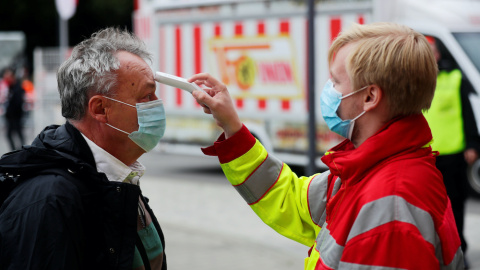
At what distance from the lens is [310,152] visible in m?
6.33

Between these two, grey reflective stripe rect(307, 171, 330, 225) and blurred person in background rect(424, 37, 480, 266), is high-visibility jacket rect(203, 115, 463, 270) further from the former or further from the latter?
blurred person in background rect(424, 37, 480, 266)

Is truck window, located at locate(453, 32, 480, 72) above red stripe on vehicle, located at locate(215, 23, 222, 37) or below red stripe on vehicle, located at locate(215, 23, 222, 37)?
below

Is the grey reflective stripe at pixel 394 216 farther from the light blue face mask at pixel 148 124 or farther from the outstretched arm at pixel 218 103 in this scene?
the light blue face mask at pixel 148 124

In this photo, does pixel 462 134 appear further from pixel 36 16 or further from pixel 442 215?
pixel 36 16

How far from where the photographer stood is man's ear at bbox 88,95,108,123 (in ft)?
7.50

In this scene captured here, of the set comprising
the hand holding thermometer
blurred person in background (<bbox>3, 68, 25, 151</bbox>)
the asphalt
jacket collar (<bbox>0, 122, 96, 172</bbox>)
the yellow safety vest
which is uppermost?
the hand holding thermometer

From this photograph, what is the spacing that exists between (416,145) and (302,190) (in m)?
0.63

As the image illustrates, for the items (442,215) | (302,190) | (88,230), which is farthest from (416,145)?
(88,230)

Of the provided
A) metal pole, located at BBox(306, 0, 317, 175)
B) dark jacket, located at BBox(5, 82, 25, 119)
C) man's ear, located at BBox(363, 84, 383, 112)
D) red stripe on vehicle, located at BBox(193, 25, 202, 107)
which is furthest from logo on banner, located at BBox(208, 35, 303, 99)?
man's ear, located at BBox(363, 84, 383, 112)

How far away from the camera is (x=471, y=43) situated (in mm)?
9492

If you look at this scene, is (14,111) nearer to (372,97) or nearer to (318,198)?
(318,198)

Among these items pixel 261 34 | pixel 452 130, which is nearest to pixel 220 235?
pixel 452 130

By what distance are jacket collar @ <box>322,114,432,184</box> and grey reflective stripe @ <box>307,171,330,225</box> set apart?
406mm

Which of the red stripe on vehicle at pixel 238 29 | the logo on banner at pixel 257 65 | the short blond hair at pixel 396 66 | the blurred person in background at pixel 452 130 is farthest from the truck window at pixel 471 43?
the short blond hair at pixel 396 66
